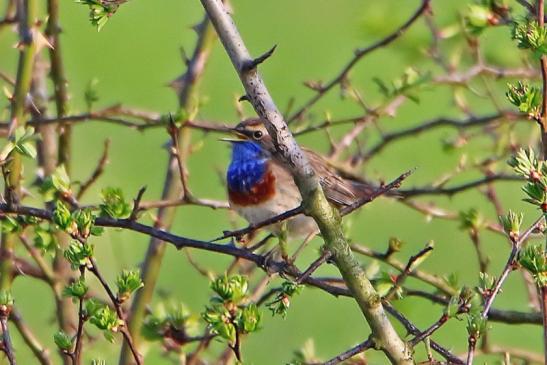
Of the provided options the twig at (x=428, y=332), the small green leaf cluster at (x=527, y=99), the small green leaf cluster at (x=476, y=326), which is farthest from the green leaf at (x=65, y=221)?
the small green leaf cluster at (x=527, y=99)

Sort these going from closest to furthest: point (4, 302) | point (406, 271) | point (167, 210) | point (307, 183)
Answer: point (307, 183) → point (4, 302) → point (406, 271) → point (167, 210)

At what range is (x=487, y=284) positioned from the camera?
2.62 m

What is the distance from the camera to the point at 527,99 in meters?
2.60

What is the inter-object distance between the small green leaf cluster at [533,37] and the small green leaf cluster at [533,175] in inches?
10.5

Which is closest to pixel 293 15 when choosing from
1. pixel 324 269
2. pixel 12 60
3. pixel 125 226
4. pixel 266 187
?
pixel 12 60

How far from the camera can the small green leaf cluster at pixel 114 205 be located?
328 centimetres

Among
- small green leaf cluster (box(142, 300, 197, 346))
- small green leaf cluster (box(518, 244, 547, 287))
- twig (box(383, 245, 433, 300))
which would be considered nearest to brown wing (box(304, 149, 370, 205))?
small green leaf cluster (box(142, 300, 197, 346))

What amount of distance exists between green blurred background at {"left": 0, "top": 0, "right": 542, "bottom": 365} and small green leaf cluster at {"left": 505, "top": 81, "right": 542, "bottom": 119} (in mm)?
2200

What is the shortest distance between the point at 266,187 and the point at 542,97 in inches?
93.2

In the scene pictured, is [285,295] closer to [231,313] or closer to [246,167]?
[231,313]

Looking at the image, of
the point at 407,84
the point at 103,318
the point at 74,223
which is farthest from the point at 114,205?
the point at 407,84

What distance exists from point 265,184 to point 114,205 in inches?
67.5

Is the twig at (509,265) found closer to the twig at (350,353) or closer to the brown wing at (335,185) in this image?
the twig at (350,353)

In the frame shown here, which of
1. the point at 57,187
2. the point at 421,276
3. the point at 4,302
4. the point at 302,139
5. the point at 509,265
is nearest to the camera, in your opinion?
the point at 509,265
